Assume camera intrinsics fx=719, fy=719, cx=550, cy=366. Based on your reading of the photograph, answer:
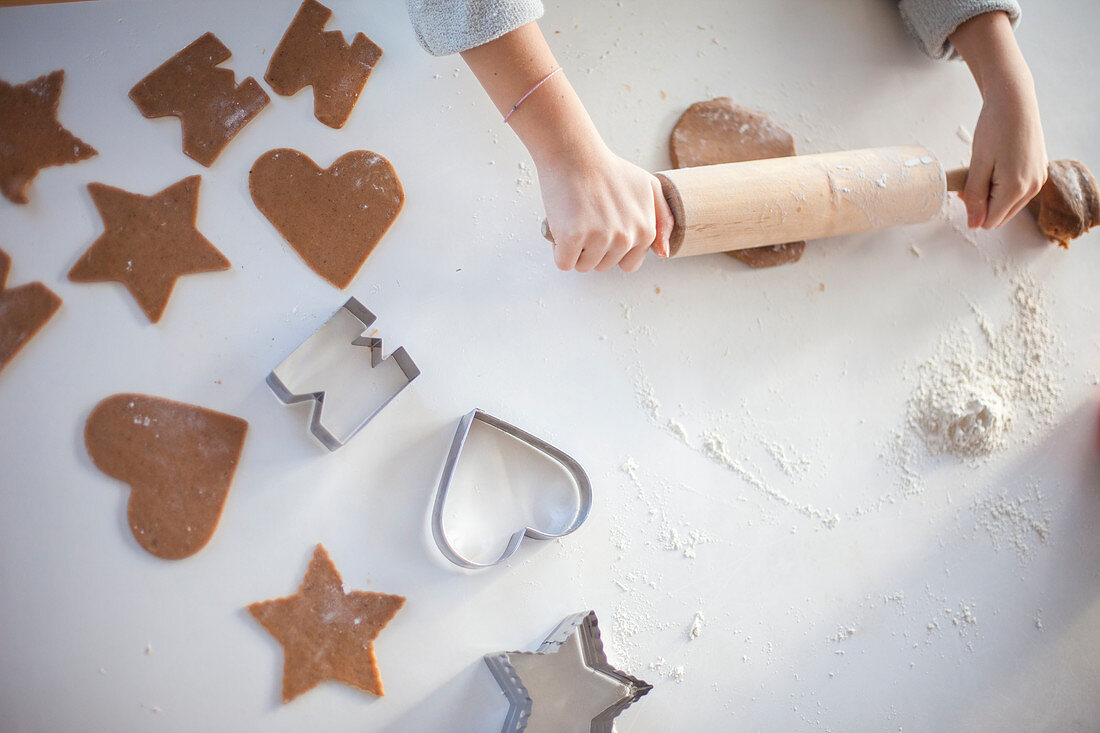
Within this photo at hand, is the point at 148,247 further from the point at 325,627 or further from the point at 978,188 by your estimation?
the point at 978,188

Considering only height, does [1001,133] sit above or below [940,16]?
below

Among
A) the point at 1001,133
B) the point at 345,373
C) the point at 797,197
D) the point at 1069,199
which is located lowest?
the point at 1069,199

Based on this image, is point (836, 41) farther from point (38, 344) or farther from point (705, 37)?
point (38, 344)

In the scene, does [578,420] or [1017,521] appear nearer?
[578,420]

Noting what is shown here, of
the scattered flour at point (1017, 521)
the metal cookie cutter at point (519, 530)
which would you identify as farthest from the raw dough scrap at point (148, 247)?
the scattered flour at point (1017, 521)

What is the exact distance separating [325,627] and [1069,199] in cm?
113

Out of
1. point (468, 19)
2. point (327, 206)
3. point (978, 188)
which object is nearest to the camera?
point (468, 19)

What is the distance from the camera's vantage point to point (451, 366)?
871 millimetres

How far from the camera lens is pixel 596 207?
Answer: 0.80 m

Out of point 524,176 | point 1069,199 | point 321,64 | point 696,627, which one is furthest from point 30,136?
point 1069,199

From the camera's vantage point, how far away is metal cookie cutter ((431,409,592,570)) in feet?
2.65

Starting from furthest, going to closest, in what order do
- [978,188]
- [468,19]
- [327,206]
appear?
[978,188], [327,206], [468,19]

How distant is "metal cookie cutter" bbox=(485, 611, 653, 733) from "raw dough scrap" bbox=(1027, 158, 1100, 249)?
0.86 metres

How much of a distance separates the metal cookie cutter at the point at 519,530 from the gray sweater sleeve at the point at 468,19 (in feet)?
1.34
